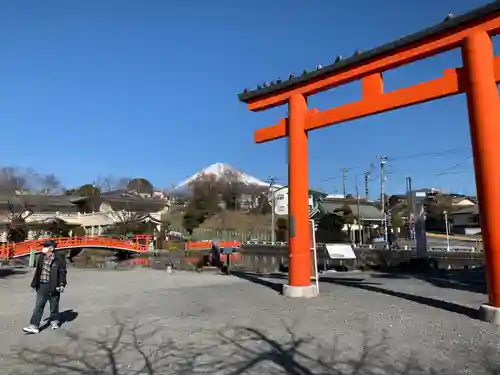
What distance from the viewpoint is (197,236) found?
159 feet

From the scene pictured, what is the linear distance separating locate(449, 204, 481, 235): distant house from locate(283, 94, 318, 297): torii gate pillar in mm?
47585

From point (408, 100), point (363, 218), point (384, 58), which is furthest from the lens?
point (363, 218)

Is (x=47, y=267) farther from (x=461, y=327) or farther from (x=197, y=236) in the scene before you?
(x=197, y=236)

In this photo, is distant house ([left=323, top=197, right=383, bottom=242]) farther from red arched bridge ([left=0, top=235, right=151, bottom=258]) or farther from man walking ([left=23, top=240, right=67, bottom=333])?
man walking ([left=23, top=240, right=67, bottom=333])

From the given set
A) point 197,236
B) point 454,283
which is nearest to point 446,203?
point 197,236

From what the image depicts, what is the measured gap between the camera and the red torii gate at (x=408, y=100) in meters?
6.33

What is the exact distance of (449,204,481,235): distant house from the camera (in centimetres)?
5022

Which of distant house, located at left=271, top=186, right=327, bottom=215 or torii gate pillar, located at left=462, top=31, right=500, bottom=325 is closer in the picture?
torii gate pillar, located at left=462, top=31, right=500, bottom=325

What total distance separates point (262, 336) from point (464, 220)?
5332 cm

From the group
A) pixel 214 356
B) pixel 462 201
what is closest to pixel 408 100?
pixel 214 356

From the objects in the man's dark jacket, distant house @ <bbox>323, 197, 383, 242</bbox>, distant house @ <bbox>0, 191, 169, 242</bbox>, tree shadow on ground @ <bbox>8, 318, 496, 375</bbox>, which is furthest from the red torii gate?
distant house @ <bbox>0, 191, 169, 242</bbox>

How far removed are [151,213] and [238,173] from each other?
25.8 metres

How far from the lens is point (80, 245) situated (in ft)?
103

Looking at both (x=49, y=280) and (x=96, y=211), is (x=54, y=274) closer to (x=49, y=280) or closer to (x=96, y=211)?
(x=49, y=280)
